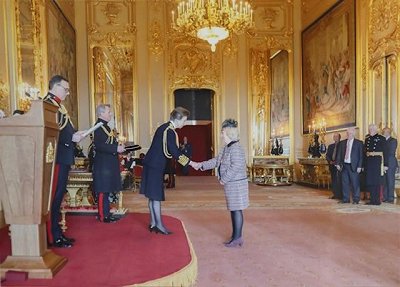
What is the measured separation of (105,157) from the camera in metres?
4.91

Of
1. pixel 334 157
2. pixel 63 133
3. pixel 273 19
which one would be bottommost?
pixel 334 157

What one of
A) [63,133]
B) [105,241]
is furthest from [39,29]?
[105,241]

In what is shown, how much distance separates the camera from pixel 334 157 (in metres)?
8.04

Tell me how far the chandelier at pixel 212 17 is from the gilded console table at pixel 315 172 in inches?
167

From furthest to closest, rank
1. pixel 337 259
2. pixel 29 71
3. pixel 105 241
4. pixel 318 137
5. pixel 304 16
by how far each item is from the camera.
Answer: pixel 304 16, pixel 318 137, pixel 29 71, pixel 105 241, pixel 337 259

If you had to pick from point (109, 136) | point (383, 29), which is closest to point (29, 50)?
point (109, 136)

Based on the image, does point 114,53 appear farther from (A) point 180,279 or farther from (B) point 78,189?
(A) point 180,279

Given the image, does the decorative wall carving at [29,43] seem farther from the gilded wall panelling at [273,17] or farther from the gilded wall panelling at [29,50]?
the gilded wall panelling at [273,17]

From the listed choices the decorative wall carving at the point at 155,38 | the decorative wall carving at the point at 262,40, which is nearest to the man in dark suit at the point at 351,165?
the decorative wall carving at the point at 262,40

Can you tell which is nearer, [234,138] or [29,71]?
[234,138]

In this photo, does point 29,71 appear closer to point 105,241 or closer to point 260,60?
point 105,241

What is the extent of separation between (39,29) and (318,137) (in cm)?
794

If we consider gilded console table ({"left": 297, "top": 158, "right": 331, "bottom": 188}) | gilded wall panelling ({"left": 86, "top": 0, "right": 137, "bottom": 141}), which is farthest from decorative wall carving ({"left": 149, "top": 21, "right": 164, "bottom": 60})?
gilded console table ({"left": 297, "top": 158, "right": 331, "bottom": 188})

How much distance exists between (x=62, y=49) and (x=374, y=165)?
8219 mm
